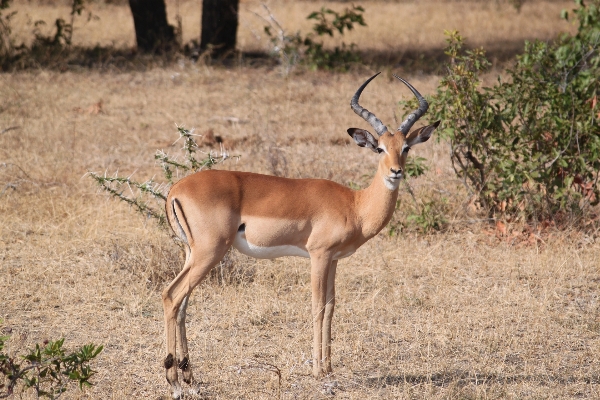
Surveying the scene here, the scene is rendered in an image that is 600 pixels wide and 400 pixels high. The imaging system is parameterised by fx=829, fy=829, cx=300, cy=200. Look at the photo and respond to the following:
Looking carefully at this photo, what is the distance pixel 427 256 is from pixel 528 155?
1.16 meters

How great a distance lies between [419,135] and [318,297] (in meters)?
1.06

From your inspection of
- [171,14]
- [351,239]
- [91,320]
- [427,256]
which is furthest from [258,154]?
[171,14]

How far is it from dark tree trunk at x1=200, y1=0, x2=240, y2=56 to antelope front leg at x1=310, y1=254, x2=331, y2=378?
8924mm

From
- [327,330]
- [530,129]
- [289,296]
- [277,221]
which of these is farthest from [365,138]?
[530,129]

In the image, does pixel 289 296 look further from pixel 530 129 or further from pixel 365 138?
pixel 530 129

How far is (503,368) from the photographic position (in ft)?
14.9

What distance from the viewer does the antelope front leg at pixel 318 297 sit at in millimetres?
4285

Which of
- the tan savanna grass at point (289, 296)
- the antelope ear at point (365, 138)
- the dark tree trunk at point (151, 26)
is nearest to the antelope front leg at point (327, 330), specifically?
the tan savanna grass at point (289, 296)

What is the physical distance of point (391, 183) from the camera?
14.3 feet

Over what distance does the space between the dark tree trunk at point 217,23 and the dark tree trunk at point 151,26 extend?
616mm

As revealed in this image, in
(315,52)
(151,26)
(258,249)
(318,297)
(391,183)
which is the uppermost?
(151,26)

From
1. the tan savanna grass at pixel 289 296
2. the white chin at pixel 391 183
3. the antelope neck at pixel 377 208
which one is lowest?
the tan savanna grass at pixel 289 296

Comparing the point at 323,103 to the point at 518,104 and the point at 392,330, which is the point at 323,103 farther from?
the point at 392,330

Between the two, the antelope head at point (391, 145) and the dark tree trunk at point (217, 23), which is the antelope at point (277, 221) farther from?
the dark tree trunk at point (217, 23)
